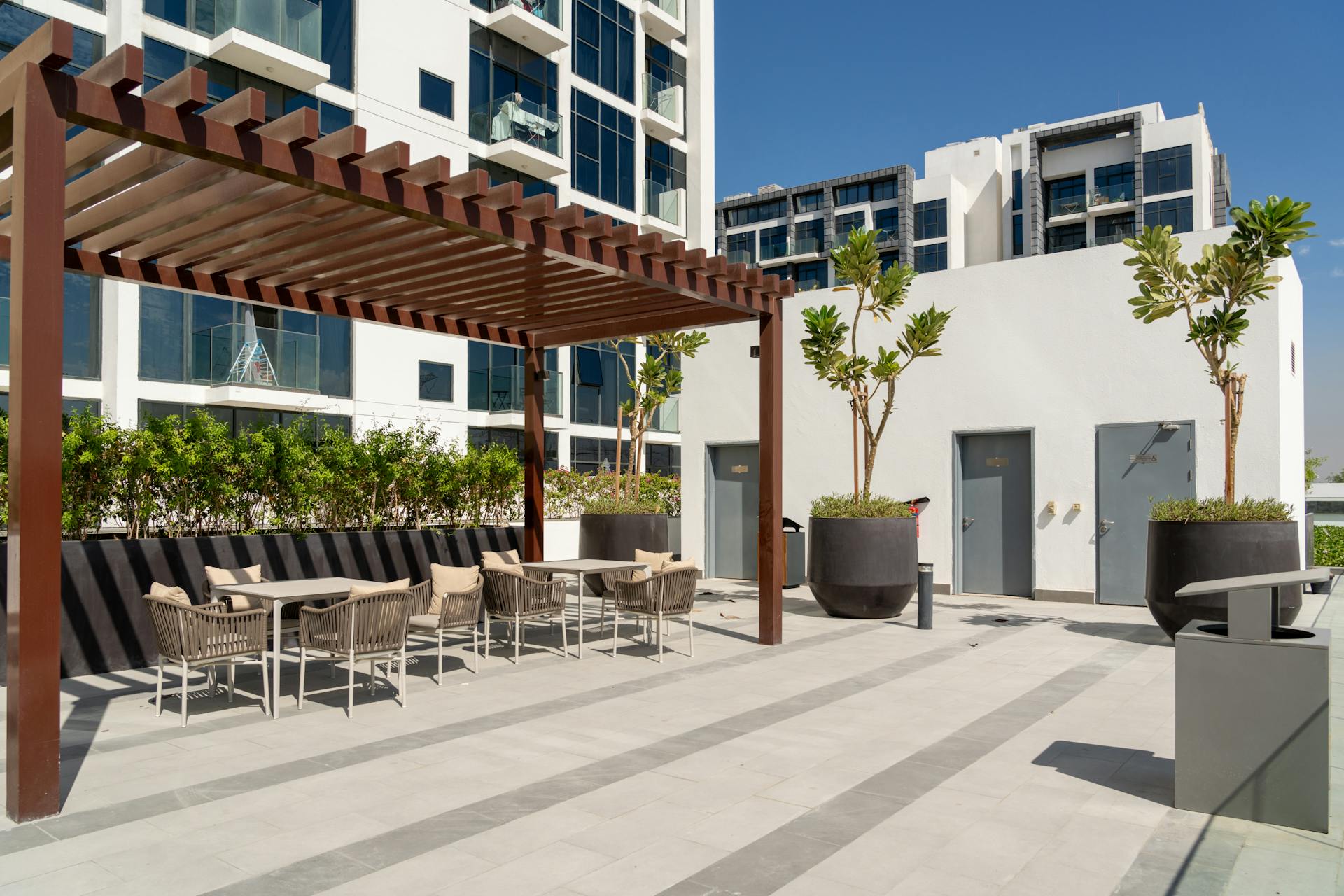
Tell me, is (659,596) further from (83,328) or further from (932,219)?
(932,219)

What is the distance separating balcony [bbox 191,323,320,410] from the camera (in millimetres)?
18703

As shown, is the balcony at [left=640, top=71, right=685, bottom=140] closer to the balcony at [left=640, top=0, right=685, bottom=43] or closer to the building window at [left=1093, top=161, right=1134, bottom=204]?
the balcony at [left=640, top=0, right=685, bottom=43]

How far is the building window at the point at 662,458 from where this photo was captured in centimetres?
3078

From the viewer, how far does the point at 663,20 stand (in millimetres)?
29375

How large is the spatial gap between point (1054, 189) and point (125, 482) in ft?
189

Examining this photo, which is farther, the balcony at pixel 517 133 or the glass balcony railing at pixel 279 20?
the balcony at pixel 517 133

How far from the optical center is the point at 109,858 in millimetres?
3965

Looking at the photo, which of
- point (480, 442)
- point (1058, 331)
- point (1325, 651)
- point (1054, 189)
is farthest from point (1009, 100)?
point (1325, 651)

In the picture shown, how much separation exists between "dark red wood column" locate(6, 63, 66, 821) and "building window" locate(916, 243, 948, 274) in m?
58.3

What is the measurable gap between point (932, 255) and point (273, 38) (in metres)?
47.8

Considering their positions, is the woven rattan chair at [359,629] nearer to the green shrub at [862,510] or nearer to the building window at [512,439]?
the green shrub at [862,510]

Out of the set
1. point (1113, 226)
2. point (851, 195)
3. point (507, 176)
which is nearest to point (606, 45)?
point (507, 176)

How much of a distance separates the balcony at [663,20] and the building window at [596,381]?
9854 millimetres

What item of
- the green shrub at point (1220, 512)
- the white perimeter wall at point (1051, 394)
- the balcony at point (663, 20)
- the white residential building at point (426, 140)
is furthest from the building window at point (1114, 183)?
the green shrub at point (1220, 512)
